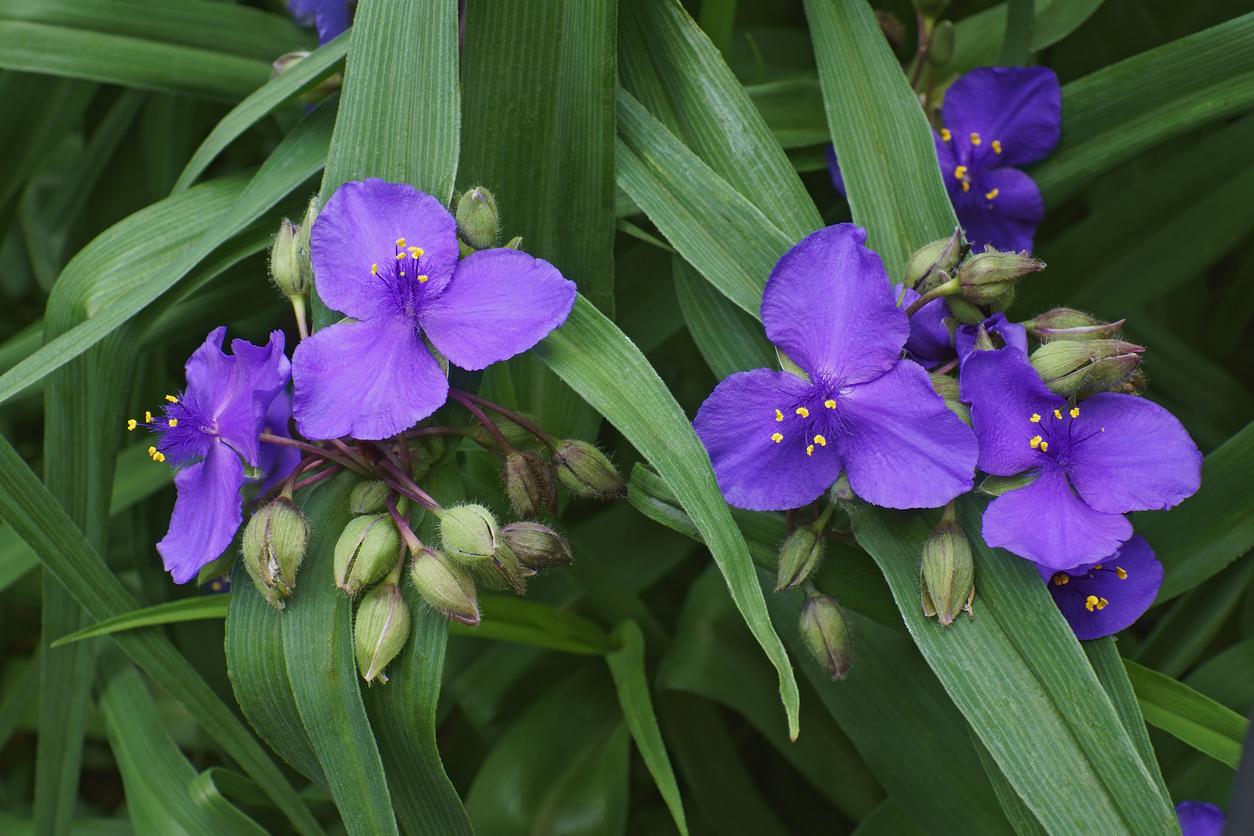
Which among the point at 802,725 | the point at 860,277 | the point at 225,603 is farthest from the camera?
the point at 802,725

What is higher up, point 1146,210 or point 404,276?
point 404,276

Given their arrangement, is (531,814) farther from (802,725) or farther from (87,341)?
(87,341)

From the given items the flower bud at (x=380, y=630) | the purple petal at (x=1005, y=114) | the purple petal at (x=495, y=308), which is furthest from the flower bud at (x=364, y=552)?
the purple petal at (x=1005, y=114)

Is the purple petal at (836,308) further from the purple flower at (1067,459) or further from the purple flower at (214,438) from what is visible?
the purple flower at (214,438)

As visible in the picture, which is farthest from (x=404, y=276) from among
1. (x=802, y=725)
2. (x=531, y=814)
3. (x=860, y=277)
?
(x=802, y=725)

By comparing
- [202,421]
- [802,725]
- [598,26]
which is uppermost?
[598,26]

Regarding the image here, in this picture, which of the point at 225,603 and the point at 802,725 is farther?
the point at 802,725

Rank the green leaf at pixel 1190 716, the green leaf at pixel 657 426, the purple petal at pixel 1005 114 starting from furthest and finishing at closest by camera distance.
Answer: the purple petal at pixel 1005 114
the green leaf at pixel 1190 716
the green leaf at pixel 657 426
